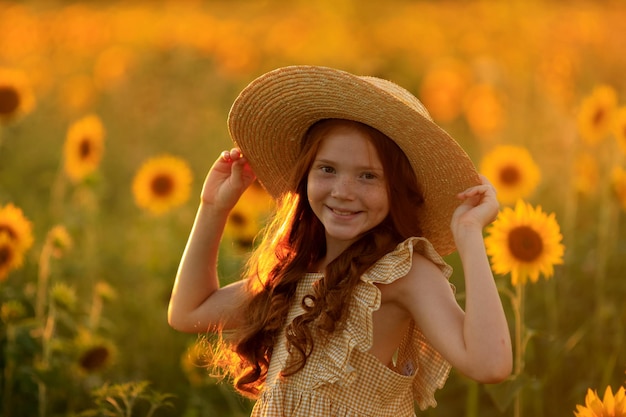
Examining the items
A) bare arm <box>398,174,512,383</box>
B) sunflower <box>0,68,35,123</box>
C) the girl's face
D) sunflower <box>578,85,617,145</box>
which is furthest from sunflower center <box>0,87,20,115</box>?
bare arm <box>398,174,512,383</box>

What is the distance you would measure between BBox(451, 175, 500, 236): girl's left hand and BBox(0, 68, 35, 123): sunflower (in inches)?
102

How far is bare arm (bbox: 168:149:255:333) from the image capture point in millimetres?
2432

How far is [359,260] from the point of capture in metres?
2.16

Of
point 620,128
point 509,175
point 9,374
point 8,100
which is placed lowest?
point 9,374

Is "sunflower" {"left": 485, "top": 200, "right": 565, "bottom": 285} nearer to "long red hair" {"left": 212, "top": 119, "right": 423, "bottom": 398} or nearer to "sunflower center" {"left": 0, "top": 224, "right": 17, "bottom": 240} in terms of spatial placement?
"long red hair" {"left": 212, "top": 119, "right": 423, "bottom": 398}

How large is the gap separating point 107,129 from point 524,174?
4.06 metres

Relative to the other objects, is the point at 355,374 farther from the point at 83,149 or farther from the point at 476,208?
the point at 83,149

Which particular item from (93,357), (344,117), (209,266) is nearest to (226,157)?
(209,266)

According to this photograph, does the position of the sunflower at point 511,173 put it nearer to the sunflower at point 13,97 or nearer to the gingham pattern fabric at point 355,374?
the gingham pattern fabric at point 355,374

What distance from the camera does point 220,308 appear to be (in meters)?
2.43

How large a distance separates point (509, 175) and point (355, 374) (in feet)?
6.20

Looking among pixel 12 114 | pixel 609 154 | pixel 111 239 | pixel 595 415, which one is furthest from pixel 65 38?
pixel 595 415

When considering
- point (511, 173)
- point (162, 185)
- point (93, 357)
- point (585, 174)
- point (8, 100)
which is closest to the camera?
point (93, 357)

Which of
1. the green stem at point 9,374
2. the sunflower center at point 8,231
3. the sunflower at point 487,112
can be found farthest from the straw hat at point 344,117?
the sunflower at point 487,112
